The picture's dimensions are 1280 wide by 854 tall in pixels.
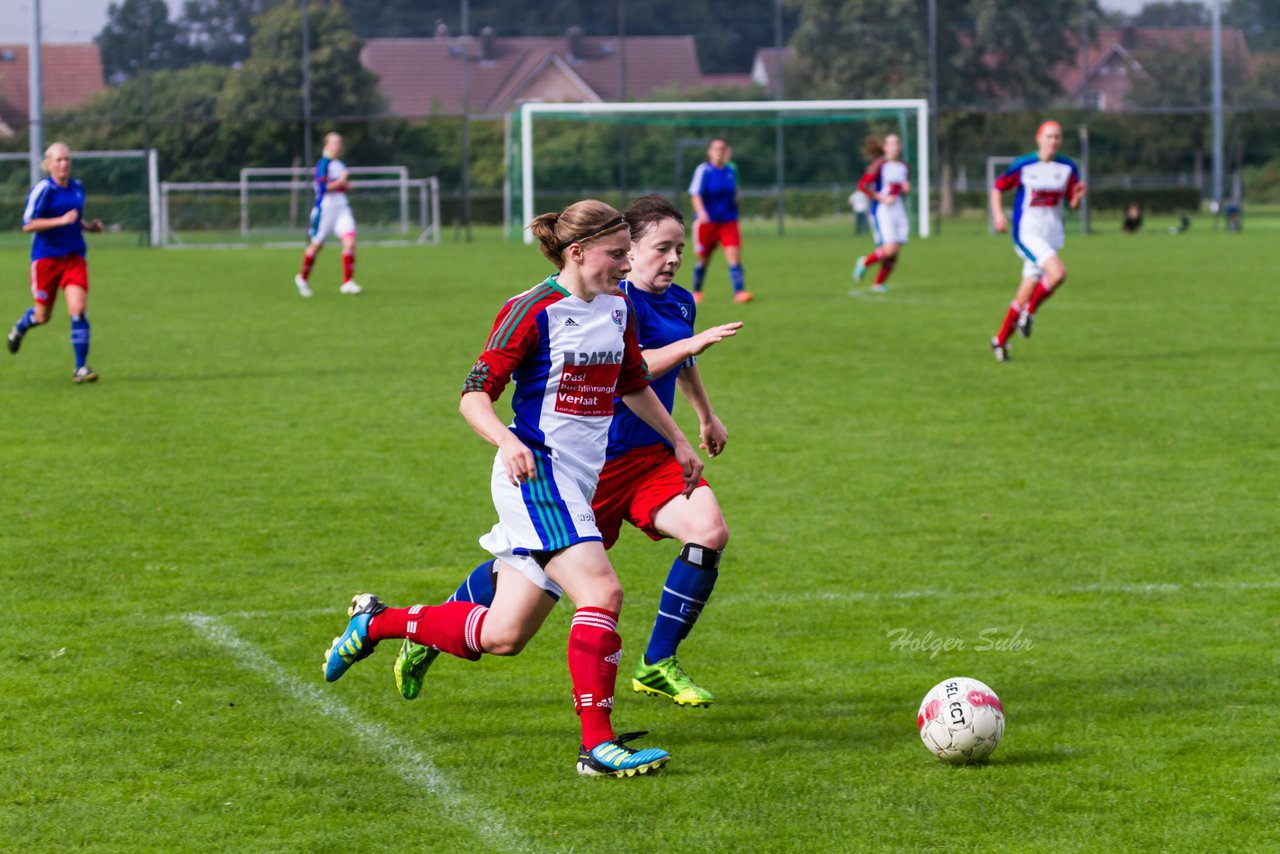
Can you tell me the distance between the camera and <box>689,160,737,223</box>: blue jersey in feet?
67.9

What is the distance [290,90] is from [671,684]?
39424 millimetres

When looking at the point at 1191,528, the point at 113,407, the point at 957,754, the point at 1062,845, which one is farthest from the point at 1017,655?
the point at 113,407

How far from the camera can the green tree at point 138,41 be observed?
42.5m

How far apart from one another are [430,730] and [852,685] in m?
1.43

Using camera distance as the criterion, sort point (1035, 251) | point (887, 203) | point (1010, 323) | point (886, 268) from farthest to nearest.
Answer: point (886, 268)
point (887, 203)
point (1035, 251)
point (1010, 323)

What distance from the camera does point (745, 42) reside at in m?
45.5

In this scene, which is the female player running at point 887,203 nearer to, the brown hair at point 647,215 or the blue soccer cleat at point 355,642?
the brown hair at point 647,215

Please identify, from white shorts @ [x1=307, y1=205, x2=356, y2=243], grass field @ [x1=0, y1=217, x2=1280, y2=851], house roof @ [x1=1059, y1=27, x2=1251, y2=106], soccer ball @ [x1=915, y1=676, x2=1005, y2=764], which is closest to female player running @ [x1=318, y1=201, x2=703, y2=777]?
grass field @ [x1=0, y1=217, x2=1280, y2=851]

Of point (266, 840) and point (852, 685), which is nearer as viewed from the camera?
point (266, 840)

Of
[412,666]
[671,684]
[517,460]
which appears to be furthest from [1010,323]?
[517,460]

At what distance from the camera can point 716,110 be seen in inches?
1656

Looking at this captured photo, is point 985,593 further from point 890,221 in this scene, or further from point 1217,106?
point 1217,106

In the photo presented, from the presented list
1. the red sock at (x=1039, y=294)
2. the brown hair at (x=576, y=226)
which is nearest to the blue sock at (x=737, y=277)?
the red sock at (x=1039, y=294)

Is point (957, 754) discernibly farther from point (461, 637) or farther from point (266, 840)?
point (266, 840)
